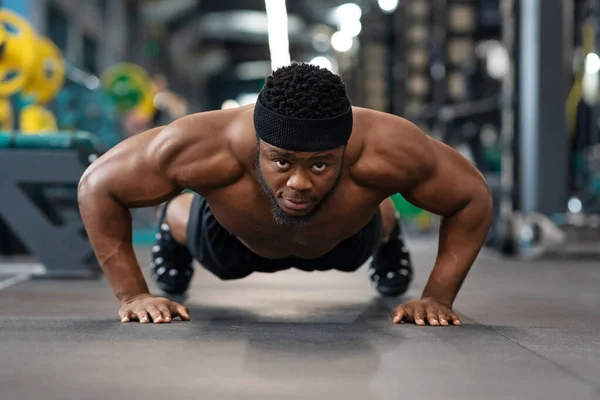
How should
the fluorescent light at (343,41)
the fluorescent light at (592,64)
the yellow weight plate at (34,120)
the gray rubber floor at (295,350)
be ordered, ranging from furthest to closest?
the fluorescent light at (343,41) < the fluorescent light at (592,64) < the yellow weight plate at (34,120) < the gray rubber floor at (295,350)

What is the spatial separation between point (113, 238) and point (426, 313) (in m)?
0.92

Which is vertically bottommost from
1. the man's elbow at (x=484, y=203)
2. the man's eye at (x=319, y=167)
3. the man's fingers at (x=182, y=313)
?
the man's fingers at (x=182, y=313)

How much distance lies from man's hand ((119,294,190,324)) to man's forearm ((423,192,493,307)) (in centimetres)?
74

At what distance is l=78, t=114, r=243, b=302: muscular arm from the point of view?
216cm

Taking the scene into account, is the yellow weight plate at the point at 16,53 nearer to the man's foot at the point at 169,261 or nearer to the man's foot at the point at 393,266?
the man's foot at the point at 169,261

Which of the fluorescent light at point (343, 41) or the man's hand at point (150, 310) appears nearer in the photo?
the man's hand at point (150, 310)

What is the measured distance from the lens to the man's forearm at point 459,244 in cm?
232

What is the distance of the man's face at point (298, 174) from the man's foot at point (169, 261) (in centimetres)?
95

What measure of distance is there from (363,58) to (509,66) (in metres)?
7.91

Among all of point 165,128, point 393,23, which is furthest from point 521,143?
point 393,23

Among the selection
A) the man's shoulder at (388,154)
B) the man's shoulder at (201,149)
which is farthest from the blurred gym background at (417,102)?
the man's shoulder at (201,149)

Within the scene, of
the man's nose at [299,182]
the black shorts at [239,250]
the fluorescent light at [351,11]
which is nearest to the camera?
the man's nose at [299,182]

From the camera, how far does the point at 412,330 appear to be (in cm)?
218

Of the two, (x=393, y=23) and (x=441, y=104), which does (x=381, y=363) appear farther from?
(x=393, y=23)
